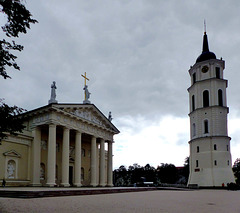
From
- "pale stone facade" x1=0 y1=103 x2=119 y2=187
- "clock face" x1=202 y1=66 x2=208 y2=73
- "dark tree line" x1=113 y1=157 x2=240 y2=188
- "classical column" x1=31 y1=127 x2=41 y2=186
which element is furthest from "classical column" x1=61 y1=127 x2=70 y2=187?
"dark tree line" x1=113 y1=157 x2=240 y2=188

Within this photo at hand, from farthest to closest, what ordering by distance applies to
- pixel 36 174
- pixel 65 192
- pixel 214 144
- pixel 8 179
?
pixel 214 144 < pixel 36 174 < pixel 8 179 < pixel 65 192

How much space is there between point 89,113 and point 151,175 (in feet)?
233

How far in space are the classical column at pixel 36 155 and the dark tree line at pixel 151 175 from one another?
70015 mm

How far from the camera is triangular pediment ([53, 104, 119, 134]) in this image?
3633cm

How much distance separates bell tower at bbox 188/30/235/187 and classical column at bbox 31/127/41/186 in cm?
2872

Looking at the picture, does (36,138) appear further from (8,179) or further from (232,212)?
(232,212)

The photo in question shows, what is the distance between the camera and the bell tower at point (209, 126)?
162 ft

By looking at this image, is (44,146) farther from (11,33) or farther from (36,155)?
(11,33)

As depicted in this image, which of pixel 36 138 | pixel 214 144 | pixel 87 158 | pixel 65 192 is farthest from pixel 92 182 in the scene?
pixel 214 144

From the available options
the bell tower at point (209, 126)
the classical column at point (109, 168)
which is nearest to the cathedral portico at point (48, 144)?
the classical column at point (109, 168)

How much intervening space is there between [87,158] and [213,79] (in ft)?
87.5

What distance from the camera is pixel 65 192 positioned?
73.8 ft

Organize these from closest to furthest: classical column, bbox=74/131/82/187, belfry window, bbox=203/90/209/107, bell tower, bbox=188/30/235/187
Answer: classical column, bbox=74/131/82/187
bell tower, bbox=188/30/235/187
belfry window, bbox=203/90/209/107

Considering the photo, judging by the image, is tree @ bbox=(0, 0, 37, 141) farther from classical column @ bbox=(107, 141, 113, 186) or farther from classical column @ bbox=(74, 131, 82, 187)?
classical column @ bbox=(107, 141, 113, 186)
